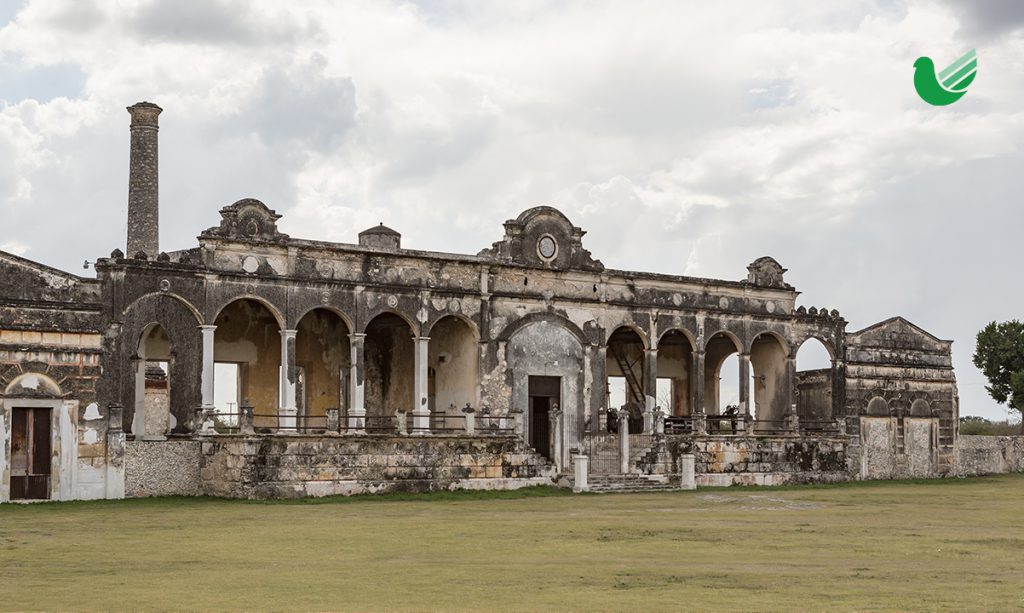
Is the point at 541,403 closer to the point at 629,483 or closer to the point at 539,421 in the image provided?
the point at 539,421

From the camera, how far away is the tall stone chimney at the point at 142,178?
131 ft

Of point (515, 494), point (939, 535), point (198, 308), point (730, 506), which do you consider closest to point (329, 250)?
point (198, 308)

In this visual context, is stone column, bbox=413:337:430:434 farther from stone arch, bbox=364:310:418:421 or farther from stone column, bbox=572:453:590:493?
stone column, bbox=572:453:590:493

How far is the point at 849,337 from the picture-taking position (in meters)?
41.3

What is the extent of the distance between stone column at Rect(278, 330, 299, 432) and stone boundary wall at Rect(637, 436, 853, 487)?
9.01m

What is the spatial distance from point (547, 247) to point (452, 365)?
3.98 meters

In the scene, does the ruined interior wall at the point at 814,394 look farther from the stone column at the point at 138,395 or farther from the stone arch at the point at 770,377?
the stone column at the point at 138,395

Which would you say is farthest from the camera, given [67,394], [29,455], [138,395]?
[138,395]

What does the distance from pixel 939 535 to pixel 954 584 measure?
252 inches

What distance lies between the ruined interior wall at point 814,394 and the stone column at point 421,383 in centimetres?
1337

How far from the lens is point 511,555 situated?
16906mm

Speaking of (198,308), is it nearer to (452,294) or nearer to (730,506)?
(452,294)

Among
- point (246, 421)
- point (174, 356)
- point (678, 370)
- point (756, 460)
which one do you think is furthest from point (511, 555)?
point (678, 370)

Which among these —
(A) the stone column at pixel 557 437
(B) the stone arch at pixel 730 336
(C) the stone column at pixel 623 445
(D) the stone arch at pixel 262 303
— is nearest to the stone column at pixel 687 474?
(C) the stone column at pixel 623 445
